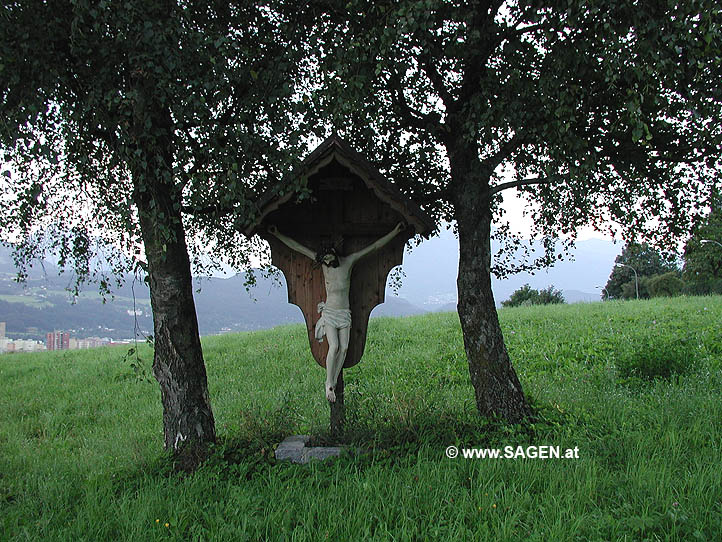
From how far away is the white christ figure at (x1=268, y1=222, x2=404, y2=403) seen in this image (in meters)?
5.64

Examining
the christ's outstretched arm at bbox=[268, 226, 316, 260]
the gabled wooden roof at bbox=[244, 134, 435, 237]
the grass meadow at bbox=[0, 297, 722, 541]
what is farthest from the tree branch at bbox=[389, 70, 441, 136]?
the grass meadow at bbox=[0, 297, 722, 541]

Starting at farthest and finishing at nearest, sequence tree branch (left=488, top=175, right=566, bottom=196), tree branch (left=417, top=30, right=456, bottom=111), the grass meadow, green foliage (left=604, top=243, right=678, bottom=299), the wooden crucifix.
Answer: green foliage (left=604, top=243, right=678, bottom=299), tree branch (left=488, top=175, right=566, bottom=196), tree branch (left=417, top=30, right=456, bottom=111), the wooden crucifix, the grass meadow

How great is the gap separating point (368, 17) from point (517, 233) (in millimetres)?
4337

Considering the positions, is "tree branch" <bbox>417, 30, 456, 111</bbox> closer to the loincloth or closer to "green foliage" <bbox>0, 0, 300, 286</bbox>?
"green foliage" <bbox>0, 0, 300, 286</bbox>

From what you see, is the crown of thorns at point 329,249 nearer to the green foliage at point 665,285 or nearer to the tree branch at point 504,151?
the tree branch at point 504,151

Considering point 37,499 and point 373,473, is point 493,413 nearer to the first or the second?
point 373,473

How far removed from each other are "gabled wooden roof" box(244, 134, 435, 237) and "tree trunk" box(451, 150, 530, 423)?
134cm

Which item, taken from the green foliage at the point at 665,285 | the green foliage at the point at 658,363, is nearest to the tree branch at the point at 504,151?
the green foliage at the point at 658,363

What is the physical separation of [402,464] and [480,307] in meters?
2.42

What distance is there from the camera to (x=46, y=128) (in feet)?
17.9

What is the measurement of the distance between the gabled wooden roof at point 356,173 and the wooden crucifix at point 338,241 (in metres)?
0.01

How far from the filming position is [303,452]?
5465 mm

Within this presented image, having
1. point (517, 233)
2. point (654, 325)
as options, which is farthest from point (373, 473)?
point (654, 325)

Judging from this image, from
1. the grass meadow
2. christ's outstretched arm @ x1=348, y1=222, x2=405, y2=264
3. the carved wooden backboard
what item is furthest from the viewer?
the carved wooden backboard
